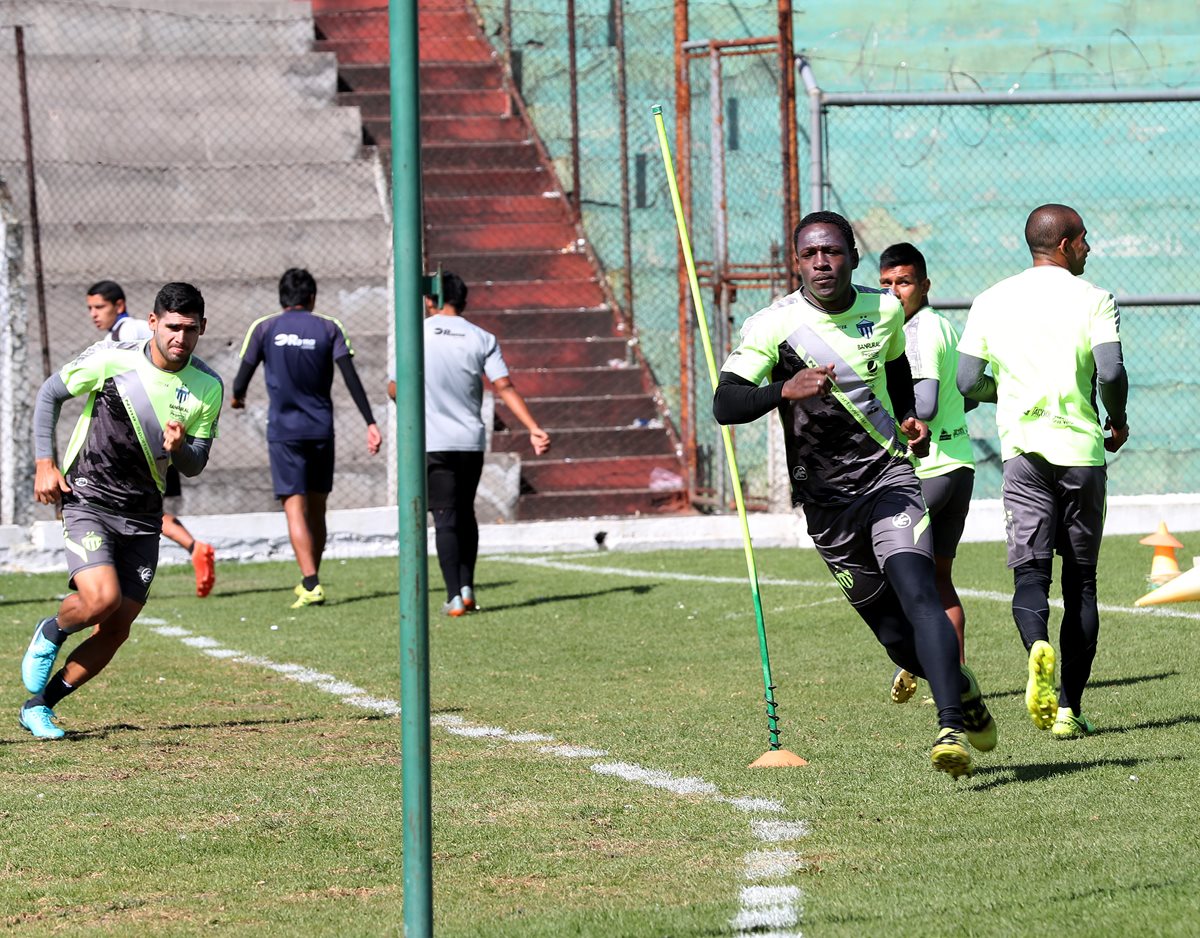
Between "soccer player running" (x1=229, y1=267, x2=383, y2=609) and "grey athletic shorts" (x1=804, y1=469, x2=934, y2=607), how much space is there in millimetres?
7125

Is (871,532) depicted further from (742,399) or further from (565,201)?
(565,201)

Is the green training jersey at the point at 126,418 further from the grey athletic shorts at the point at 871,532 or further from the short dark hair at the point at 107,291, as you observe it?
the short dark hair at the point at 107,291

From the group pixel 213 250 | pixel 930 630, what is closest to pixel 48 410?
pixel 930 630

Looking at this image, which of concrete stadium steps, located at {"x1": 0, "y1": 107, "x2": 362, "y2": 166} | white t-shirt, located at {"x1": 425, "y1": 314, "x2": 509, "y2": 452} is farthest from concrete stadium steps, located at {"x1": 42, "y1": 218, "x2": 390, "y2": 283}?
white t-shirt, located at {"x1": 425, "y1": 314, "x2": 509, "y2": 452}

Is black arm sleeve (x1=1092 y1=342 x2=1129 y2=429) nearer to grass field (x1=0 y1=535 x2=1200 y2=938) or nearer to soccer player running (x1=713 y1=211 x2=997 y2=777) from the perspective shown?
soccer player running (x1=713 y1=211 x2=997 y2=777)

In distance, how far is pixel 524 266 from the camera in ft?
69.0

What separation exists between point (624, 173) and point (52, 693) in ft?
38.9

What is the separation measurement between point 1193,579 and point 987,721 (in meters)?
1.15

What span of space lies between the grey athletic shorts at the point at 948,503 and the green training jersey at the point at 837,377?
164 centimetres

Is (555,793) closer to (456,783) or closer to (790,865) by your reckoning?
(456,783)

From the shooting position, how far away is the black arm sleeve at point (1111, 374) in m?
7.13

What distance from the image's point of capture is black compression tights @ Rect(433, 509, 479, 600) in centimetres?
1246

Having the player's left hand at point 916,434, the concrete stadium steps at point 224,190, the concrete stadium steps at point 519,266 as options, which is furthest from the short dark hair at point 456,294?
the concrete stadium steps at point 519,266

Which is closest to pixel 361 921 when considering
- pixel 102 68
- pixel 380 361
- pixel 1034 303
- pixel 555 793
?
pixel 555 793
